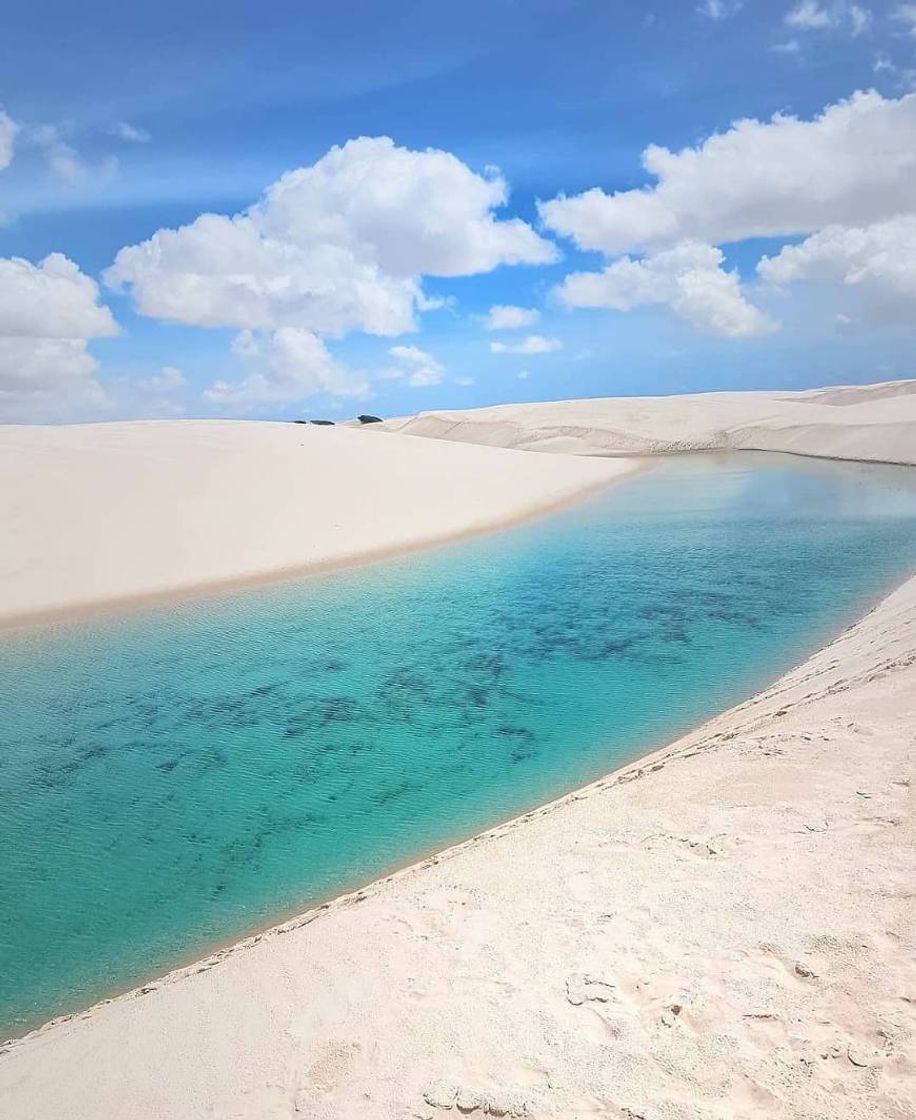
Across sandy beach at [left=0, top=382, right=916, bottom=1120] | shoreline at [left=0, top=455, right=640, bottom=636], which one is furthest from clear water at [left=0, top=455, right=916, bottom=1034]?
sandy beach at [left=0, top=382, right=916, bottom=1120]

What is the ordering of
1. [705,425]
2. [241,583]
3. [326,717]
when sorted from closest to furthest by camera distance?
1. [326,717]
2. [241,583]
3. [705,425]

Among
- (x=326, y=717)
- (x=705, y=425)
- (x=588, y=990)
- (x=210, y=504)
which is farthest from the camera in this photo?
(x=705, y=425)

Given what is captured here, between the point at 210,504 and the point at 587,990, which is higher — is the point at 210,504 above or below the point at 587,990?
above

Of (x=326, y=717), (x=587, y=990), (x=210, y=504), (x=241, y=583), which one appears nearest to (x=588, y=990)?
(x=587, y=990)

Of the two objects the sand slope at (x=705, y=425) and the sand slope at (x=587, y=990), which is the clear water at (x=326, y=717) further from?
the sand slope at (x=705, y=425)

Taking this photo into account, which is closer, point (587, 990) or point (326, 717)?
point (587, 990)

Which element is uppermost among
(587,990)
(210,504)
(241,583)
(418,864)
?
(210,504)

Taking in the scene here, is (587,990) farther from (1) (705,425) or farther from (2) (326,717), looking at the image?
(1) (705,425)
